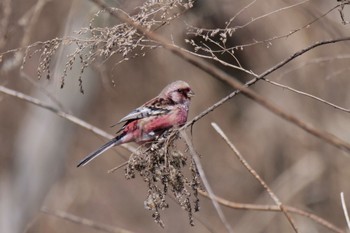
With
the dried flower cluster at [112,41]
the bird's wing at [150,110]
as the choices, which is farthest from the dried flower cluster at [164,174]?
the bird's wing at [150,110]

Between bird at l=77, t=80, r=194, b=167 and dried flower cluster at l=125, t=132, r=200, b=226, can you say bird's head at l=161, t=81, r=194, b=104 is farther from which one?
dried flower cluster at l=125, t=132, r=200, b=226

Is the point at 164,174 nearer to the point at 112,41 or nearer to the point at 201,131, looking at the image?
the point at 112,41

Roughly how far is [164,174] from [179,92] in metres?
1.34

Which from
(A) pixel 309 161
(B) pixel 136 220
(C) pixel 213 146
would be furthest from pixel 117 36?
(B) pixel 136 220

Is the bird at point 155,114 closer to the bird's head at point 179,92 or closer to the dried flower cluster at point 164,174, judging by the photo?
the bird's head at point 179,92

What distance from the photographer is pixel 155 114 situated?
11.2 feet

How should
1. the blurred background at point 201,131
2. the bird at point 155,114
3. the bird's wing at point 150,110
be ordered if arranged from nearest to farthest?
the bird at point 155,114
the bird's wing at point 150,110
the blurred background at point 201,131

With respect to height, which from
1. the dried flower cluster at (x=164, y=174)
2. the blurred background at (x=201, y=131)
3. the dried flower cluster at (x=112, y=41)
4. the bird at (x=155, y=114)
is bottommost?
the dried flower cluster at (x=164, y=174)

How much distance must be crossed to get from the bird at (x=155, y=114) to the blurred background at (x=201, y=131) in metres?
2.51

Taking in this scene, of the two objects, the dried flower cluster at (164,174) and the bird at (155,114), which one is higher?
the bird at (155,114)

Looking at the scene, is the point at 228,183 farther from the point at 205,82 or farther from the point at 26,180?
the point at 26,180

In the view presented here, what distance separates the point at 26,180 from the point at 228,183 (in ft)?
8.24

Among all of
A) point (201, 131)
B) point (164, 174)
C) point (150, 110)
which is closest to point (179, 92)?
point (150, 110)

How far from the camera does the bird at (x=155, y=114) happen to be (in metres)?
3.28
